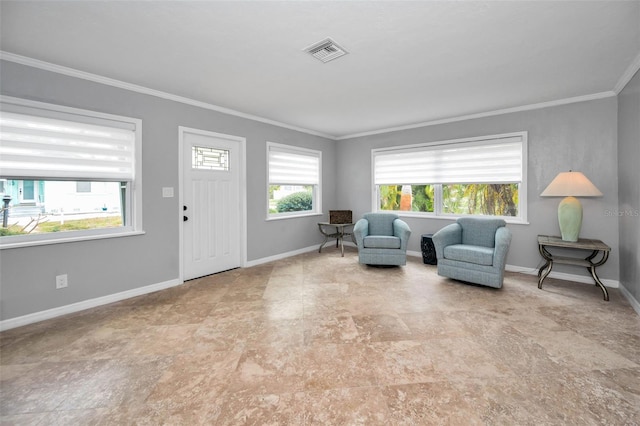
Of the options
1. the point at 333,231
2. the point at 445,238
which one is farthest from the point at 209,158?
the point at 445,238

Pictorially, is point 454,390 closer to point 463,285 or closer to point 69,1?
point 463,285

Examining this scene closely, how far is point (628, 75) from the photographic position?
303cm

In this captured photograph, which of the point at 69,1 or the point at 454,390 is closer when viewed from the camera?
the point at 454,390

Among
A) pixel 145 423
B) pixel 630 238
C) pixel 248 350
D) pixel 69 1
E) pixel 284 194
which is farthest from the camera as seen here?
pixel 284 194

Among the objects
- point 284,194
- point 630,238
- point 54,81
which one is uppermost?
point 54,81

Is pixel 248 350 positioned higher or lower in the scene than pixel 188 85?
lower

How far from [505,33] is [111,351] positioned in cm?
400

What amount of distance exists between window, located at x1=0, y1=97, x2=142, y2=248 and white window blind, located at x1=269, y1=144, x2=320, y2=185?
222cm

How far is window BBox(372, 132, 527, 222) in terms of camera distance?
14.4 ft

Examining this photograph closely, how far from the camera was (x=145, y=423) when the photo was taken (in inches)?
60.3

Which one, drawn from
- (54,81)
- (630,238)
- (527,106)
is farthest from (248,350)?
(527,106)

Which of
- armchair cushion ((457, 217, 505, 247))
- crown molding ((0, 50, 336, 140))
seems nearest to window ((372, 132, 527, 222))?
armchair cushion ((457, 217, 505, 247))

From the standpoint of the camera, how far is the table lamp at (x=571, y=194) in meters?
3.39

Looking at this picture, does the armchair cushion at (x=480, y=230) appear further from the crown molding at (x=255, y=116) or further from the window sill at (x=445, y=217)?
the crown molding at (x=255, y=116)
